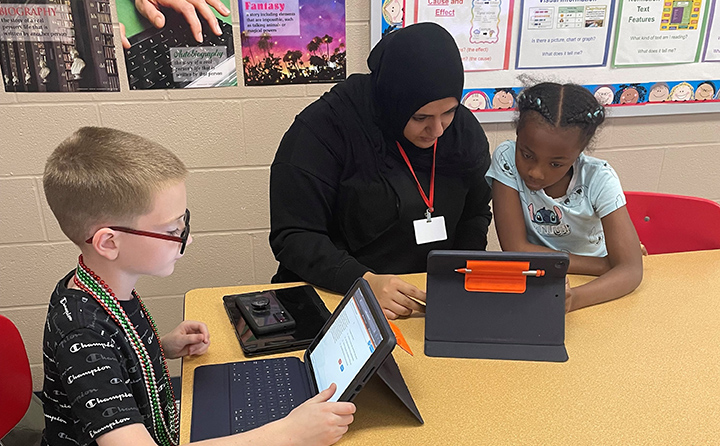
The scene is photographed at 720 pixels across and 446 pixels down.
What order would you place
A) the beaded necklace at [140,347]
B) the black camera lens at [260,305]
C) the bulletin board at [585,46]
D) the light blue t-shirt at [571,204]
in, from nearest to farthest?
the beaded necklace at [140,347] → the black camera lens at [260,305] → the light blue t-shirt at [571,204] → the bulletin board at [585,46]

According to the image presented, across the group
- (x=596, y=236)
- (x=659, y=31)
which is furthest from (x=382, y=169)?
(x=659, y=31)

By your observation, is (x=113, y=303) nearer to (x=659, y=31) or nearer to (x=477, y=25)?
(x=477, y=25)

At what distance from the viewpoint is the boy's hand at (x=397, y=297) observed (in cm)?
119

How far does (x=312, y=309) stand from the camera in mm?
1210

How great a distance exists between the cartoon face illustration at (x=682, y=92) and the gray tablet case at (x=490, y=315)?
158 cm

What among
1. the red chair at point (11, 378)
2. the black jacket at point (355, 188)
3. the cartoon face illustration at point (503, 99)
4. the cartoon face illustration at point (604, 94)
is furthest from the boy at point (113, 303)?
the cartoon face illustration at point (604, 94)

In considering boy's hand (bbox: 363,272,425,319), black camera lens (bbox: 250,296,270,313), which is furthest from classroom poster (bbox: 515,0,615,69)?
black camera lens (bbox: 250,296,270,313)

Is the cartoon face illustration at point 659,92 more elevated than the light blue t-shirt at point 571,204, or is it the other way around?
the cartoon face illustration at point 659,92

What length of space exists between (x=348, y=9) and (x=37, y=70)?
1.06 m

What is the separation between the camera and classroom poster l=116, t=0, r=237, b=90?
1.84 m

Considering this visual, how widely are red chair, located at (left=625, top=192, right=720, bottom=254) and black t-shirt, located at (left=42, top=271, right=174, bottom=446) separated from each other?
1.47m

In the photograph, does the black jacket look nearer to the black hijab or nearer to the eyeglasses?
the black hijab

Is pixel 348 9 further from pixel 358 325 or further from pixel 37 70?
pixel 358 325

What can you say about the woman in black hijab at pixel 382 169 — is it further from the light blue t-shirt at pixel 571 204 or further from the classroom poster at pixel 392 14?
the classroom poster at pixel 392 14
